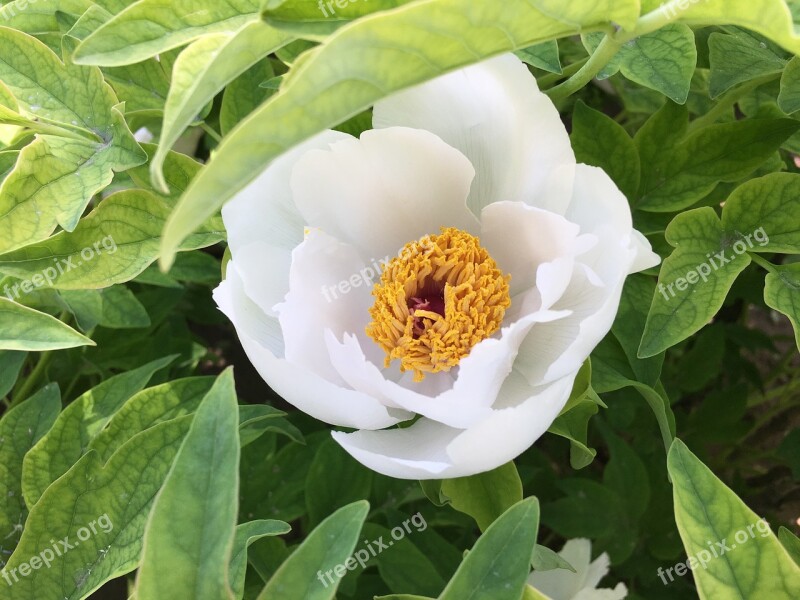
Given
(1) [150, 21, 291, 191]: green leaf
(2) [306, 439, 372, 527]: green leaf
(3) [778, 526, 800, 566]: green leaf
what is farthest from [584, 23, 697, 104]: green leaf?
(2) [306, 439, 372, 527]: green leaf

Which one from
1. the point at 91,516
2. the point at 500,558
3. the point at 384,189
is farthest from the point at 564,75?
the point at 91,516

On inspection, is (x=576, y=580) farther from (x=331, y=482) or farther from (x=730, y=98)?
(x=730, y=98)

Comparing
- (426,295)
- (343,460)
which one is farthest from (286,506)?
(426,295)

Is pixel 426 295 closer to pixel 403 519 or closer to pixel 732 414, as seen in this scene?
pixel 403 519

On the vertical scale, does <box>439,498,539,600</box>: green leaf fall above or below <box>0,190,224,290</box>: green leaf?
below

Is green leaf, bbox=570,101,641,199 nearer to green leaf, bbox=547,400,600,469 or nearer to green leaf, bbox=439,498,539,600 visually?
green leaf, bbox=547,400,600,469
